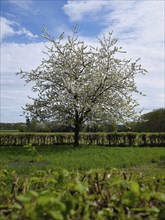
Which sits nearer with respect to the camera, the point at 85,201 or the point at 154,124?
the point at 85,201

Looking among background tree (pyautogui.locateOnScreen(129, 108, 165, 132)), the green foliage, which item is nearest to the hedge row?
background tree (pyautogui.locateOnScreen(129, 108, 165, 132))

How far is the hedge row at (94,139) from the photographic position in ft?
99.6

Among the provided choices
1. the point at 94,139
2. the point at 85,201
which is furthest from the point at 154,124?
the point at 85,201

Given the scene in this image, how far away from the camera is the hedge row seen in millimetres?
30359

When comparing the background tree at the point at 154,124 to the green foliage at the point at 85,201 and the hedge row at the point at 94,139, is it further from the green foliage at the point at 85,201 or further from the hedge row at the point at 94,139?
the green foliage at the point at 85,201

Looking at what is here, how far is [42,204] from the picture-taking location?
5.58 feet

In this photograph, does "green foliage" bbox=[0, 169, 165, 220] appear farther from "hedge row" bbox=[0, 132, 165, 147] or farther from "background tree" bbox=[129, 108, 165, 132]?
"background tree" bbox=[129, 108, 165, 132]

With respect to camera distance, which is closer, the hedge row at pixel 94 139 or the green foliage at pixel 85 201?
the green foliage at pixel 85 201

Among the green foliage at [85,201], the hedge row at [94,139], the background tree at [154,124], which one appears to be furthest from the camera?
the background tree at [154,124]

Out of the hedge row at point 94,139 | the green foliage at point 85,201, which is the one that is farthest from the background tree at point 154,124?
the green foliage at point 85,201

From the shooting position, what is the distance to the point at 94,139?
103ft

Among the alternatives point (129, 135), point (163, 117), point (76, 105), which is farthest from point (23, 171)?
point (163, 117)

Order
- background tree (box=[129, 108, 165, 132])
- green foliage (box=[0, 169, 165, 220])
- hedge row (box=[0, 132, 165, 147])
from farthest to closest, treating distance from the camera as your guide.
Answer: background tree (box=[129, 108, 165, 132])
hedge row (box=[0, 132, 165, 147])
green foliage (box=[0, 169, 165, 220])

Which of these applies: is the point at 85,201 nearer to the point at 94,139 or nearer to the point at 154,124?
the point at 94,139
